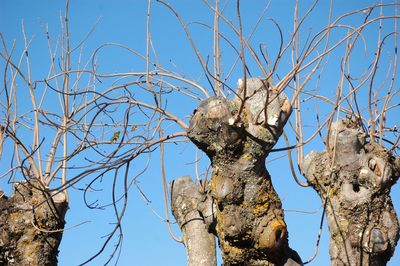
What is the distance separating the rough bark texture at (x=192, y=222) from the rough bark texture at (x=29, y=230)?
149cm

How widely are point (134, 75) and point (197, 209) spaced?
224 centimetres

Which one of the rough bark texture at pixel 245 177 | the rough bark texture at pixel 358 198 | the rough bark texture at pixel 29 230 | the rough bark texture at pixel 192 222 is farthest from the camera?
the rough bark texture at pixel 192 222

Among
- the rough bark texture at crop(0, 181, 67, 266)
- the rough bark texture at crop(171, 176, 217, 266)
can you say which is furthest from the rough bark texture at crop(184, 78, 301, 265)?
the rough bark texture at crop(0, 181, 67, 266)

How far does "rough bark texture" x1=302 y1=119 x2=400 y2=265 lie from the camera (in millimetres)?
7117

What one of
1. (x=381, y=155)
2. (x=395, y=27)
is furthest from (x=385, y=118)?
(x=395, y=27)

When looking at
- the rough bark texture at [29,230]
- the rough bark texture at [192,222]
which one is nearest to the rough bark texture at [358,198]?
the rough bark texture at [192,222]

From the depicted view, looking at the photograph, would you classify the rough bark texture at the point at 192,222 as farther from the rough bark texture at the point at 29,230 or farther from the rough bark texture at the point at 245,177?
the rough bark texture at the point at 245,177

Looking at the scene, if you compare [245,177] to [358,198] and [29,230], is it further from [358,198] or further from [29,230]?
[29,230]

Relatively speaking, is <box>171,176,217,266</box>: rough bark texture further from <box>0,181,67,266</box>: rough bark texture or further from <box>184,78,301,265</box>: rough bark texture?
<box>184,78,301,265</box>: rough bark texture

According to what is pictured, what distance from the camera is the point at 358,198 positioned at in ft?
23.5

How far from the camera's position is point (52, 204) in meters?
7.93

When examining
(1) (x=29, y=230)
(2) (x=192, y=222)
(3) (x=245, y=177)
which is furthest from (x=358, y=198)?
(1) (x=29, y=230)

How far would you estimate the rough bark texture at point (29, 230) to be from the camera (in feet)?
25.5

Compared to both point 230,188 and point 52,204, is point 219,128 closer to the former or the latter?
point 230,188
